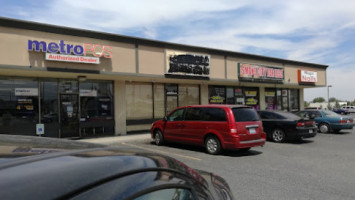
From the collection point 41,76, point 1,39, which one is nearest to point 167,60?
point 41,76

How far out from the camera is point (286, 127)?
12695mm

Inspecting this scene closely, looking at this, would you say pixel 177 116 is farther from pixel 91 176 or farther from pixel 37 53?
pixel 91 176

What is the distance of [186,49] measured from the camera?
15.8m

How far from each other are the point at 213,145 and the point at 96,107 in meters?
7.46

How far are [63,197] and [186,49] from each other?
49.2 feet

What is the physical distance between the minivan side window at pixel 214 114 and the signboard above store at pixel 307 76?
16.4m

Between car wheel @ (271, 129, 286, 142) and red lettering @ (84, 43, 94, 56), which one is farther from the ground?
red lettering @ (84, 43, 94, 56)

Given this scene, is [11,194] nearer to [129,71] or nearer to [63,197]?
[63,197]

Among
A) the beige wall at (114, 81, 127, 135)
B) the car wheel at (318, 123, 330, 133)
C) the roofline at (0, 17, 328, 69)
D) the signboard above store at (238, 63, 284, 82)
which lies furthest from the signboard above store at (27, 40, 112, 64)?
the car wheel at (318, 123, 330, 133)

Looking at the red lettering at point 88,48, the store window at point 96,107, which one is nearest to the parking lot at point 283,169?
the store window at point 96,107

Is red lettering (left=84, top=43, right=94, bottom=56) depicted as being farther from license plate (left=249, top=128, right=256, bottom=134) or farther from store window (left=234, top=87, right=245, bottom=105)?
store window (left=234, top=87, right=245, bottom=105)

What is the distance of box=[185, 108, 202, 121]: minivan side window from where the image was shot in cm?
1018

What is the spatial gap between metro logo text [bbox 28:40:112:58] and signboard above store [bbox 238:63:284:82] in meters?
9.70

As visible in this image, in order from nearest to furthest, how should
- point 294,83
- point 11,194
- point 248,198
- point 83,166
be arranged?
point 11,194 < point 83,166 < point 248,198 < point 294,83
